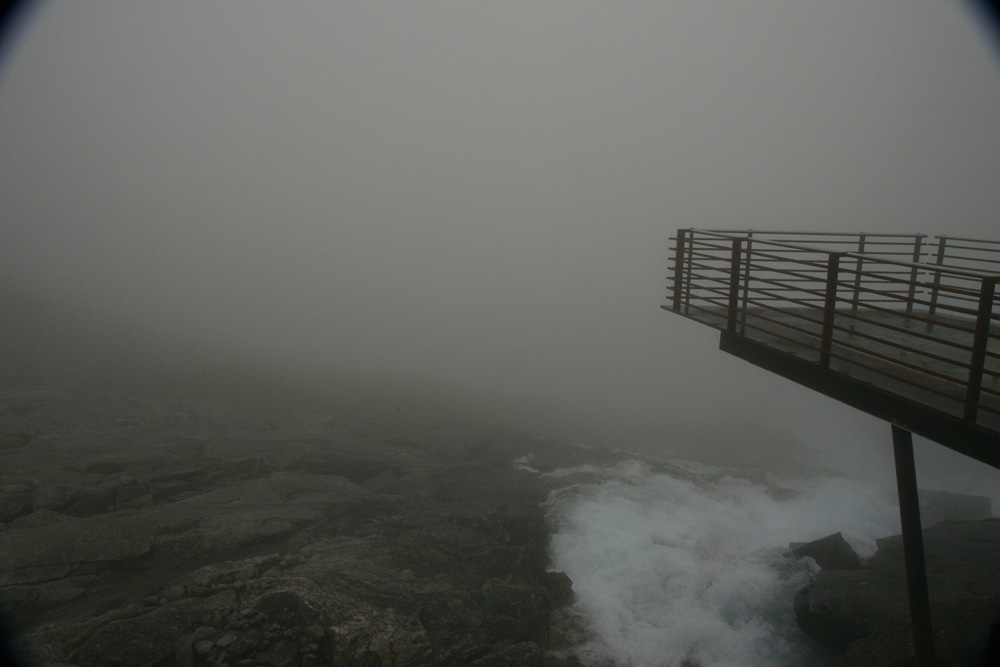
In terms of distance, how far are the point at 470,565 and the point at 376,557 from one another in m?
2.26

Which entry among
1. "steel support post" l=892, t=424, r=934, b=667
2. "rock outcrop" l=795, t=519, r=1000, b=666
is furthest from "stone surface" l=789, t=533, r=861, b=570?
"steel support post" l=892, t=424, r=934, b=667

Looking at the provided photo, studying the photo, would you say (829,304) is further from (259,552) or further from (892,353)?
(259,552)

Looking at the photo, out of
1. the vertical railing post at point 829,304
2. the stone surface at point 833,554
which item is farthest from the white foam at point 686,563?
the vertical railing post at point 829,304

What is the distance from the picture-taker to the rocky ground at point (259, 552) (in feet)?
31.0

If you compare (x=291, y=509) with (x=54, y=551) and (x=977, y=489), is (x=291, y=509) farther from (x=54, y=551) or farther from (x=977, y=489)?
(x=977, y=489)

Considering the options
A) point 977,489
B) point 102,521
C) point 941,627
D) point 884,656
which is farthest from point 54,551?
point 977,489

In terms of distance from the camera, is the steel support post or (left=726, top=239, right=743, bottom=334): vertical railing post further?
(left=726, top=239, right=743, bottom=334): vertical railing post

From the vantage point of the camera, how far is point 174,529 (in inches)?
502

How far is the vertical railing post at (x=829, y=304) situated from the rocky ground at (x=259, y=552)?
734cm

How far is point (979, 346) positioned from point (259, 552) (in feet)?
42.5

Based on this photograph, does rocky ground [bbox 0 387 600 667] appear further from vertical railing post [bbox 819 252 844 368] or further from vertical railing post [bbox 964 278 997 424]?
vertical railing post [bbox 964 278 997 424]

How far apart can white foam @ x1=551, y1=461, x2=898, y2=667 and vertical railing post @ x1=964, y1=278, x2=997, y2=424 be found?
8558mm

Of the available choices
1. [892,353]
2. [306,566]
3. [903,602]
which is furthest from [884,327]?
[306,566]

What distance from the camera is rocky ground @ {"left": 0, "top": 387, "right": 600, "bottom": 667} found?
9461mm
